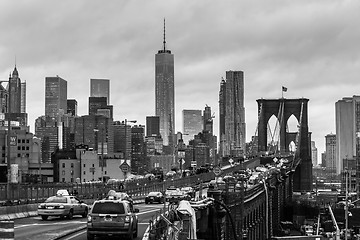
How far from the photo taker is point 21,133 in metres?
178

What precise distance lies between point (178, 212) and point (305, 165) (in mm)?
163823

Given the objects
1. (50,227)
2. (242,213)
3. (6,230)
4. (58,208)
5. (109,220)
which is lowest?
(242,213)

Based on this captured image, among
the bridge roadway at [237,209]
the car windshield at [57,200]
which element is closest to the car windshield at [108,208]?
the bridge roadway at [237,209]

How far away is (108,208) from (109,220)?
506 mm

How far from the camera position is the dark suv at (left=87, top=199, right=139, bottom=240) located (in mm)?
28969

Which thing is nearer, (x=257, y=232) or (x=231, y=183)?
(x=231, y=183)

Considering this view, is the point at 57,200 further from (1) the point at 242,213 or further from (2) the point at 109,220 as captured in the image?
(1) the point at 242,213

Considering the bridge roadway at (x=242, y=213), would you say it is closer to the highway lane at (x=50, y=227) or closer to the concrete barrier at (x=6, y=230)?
the highway lane at (x=50, y=227)

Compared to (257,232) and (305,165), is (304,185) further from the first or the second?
(257,232)

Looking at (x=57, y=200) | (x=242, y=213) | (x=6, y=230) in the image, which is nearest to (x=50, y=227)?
(x=57, y=200)

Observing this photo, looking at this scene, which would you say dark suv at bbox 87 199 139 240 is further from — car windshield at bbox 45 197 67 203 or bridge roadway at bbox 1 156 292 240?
car windshield at bbox 45 197 67 203

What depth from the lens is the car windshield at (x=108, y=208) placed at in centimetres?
2920

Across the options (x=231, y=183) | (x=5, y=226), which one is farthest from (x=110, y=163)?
(x=5, y=226)

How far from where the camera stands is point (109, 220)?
95.1 ft
